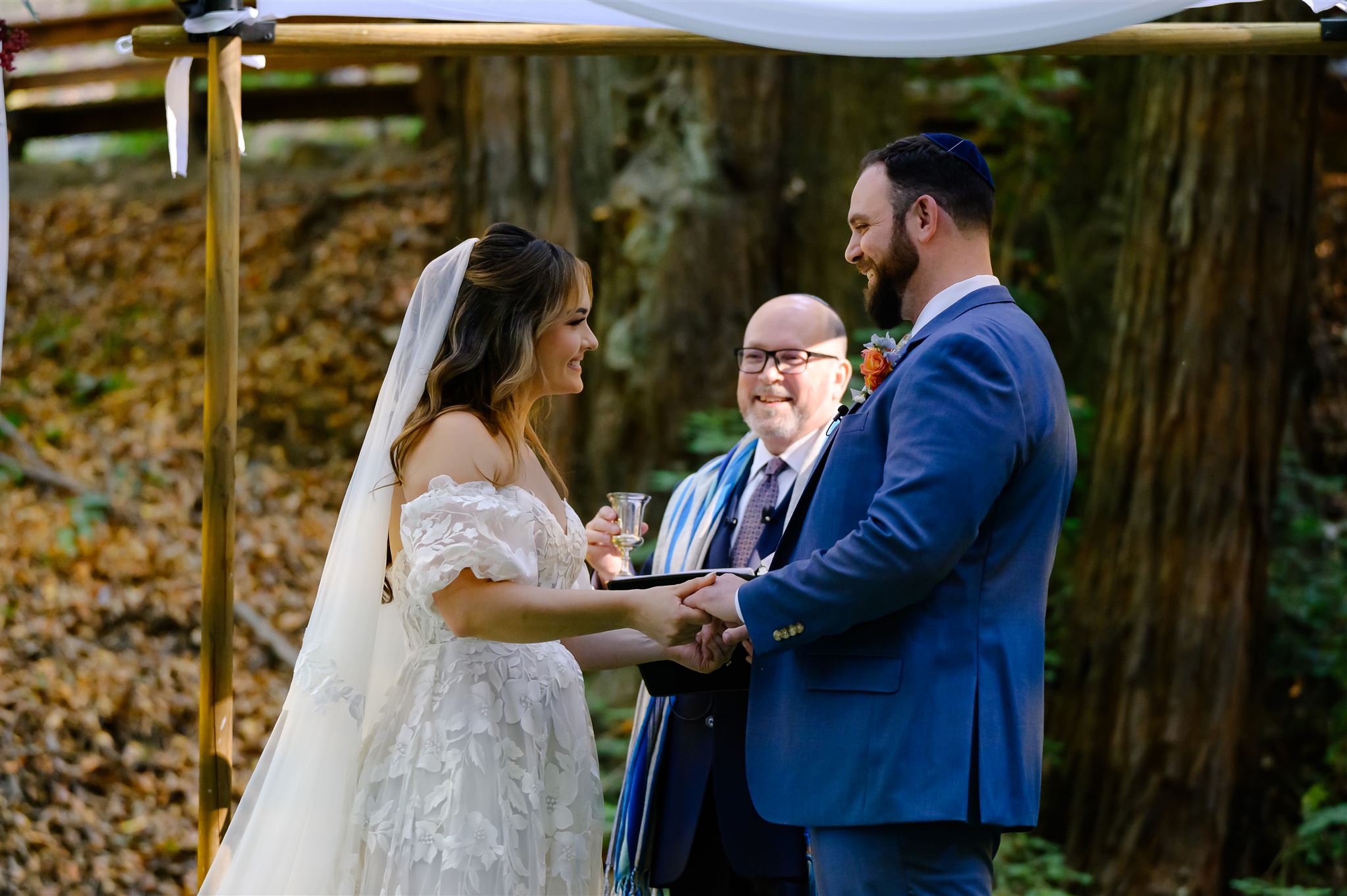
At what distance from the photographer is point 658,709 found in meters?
3.68

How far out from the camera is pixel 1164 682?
572cm

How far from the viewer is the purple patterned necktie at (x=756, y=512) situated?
3.70 meters

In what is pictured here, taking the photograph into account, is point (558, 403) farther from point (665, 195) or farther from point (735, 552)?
point (735, 552)

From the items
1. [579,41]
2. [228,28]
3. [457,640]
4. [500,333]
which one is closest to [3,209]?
[228,28]

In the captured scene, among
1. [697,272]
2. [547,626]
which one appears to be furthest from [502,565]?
[697,272]


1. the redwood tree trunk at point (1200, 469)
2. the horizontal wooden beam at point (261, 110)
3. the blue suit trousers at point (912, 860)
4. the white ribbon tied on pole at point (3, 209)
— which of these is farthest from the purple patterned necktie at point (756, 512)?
the horizontal wooden beam at point (261, 110)

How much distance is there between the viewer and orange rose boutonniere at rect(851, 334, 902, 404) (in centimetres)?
290

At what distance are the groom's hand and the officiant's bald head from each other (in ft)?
3.26

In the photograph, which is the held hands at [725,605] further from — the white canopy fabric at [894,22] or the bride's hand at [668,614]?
the white canopy fabric at [894,22]

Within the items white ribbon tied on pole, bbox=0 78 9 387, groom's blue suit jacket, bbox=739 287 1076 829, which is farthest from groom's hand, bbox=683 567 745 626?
white ribbon tied on pole, bbox=0 78 9 387

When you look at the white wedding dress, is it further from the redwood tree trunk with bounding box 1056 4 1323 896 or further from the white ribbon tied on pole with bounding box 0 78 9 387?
the redwood tree trunk with bounding box 1056 4 1323 896

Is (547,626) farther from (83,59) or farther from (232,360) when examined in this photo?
(83,59)

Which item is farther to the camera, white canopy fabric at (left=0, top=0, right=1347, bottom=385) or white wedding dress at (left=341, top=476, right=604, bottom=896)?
white canopy fabric at (left=0, top=0, right=1347, bottom=385)

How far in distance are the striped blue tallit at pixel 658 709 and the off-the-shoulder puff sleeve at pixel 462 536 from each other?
95 centimetres
